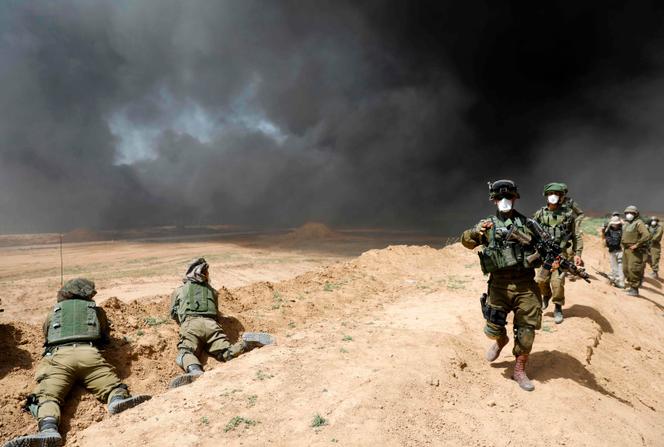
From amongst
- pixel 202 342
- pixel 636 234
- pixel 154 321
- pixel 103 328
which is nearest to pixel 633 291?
pixel 636 234

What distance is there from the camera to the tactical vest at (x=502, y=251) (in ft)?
15.1

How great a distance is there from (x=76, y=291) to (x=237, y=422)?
12.0 ft

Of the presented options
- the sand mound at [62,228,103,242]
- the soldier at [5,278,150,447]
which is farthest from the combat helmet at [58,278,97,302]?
the sand mound at [62,228,103,242]

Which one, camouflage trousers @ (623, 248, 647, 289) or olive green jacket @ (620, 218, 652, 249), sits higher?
olive green jacket @ (620, 218, 652, 249)

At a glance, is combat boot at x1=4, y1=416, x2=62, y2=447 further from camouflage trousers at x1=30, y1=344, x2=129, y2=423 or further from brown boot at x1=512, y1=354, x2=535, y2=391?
brown boot at x1=512, y1=354, x2=535, y2=391

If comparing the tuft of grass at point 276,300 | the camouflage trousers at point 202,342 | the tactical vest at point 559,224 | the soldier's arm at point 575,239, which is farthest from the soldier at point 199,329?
the soldier's arm at point 575,239

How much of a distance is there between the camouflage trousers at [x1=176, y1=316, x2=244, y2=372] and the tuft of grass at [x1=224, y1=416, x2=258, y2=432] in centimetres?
230

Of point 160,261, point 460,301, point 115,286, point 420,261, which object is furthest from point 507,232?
point 160,261

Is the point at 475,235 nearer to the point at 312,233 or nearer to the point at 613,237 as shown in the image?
the point at 613,237

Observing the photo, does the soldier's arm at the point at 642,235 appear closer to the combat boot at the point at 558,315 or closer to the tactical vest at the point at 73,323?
the combat boot at the point at 558,315

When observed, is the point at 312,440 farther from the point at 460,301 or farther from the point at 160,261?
the point at 160,261

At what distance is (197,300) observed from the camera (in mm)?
6867

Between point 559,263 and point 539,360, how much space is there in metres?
1.77

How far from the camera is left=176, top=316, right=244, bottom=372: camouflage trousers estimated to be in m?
6.18
